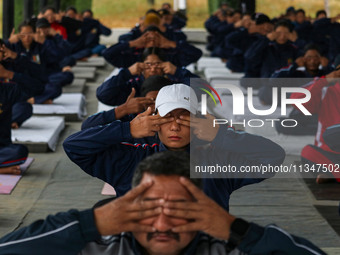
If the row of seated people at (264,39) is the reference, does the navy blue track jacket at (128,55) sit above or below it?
above

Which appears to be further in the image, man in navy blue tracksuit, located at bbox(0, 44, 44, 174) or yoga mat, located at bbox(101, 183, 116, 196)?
man in navy blue tracksuit, located at bbox(0, 44, 44, 174)

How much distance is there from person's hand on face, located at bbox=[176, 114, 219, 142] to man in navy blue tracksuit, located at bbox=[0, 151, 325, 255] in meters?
0.94

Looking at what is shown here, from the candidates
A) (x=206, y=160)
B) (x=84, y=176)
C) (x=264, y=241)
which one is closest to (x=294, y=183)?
(x=84, y=176)

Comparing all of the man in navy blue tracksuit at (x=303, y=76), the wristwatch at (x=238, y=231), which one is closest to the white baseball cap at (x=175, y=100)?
the wristwatch at (x=238, y=231)

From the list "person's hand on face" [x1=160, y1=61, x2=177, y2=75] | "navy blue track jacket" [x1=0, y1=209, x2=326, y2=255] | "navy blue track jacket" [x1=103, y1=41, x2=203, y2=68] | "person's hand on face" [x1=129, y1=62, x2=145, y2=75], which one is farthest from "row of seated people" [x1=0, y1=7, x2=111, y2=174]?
"navy blue track jacket" [x1=0, y1=209, x2=326, y2=255]

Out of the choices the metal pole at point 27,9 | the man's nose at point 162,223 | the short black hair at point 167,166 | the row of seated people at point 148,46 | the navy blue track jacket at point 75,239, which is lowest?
the metal pole at point 27,9

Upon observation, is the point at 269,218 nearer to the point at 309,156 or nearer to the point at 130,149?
the point at 309,156

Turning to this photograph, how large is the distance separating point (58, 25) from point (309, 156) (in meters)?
6.44

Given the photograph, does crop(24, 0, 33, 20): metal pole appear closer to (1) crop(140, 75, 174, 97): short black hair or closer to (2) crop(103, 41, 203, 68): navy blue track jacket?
(2) crop(103, 41, 203, 68): navy blue track jacket

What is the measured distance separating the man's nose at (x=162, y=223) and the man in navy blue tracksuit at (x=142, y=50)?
425 cm

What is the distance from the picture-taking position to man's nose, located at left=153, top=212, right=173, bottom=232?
1590 mm

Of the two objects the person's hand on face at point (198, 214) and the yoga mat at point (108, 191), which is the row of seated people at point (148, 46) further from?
the person's hand on face at point (198, 214)

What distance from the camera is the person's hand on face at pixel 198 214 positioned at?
5.17 ft

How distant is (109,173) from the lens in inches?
107
